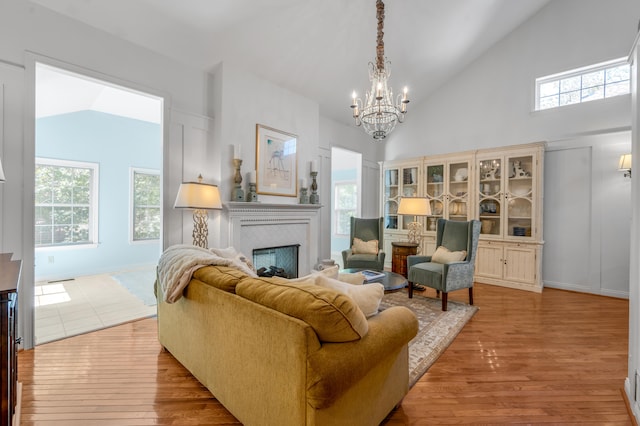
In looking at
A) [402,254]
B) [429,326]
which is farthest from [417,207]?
[429,326]

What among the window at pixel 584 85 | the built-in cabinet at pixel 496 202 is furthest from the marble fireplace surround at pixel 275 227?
the window at pixel 584 85

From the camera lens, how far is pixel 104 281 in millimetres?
4656

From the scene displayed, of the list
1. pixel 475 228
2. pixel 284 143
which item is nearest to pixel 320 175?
pixel 284 143

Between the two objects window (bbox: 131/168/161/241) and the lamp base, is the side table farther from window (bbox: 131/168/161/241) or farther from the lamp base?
window (bbox: 131/168/161/241)

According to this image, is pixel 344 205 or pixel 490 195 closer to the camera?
pixel 490 195

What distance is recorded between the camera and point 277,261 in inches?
172

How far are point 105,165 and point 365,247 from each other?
15.9 feet

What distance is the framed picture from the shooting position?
4.05 meters

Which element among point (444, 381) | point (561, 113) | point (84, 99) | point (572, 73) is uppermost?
point (572, 73)

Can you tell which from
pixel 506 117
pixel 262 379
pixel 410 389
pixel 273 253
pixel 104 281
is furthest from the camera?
pixel 506 117

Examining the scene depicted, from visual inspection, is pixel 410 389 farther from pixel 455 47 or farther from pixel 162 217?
pixel 455 47

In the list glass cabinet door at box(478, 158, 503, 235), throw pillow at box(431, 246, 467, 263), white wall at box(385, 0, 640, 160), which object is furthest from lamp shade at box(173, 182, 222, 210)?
white wall at box(385, 0, 640, 160)

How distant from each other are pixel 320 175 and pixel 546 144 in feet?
11.6

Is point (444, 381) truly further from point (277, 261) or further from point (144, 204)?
point (144, 204)
